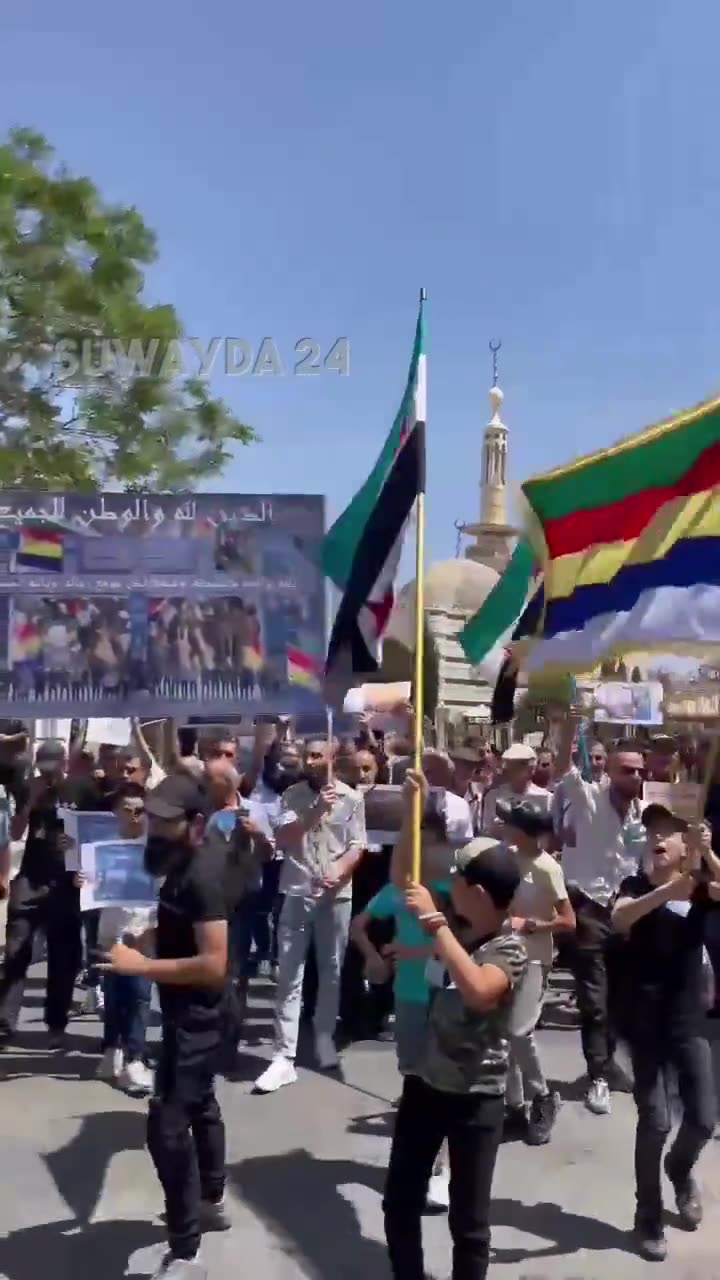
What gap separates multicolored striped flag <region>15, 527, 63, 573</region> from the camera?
5.88 meters

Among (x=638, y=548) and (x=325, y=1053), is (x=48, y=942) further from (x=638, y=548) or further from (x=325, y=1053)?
(x=638, y=548)

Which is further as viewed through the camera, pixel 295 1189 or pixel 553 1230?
pixel 295 1189

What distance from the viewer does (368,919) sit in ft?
16.8

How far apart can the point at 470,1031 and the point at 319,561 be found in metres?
2.75

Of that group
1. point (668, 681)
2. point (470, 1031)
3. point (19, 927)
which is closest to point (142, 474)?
point (668, 681)

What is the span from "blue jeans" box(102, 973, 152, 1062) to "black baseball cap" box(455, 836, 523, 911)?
3.42 metres

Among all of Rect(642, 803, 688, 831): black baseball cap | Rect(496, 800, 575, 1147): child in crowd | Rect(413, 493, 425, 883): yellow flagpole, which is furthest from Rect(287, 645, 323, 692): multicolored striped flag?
Rect(642, 803, 688, 831): black baseball cap

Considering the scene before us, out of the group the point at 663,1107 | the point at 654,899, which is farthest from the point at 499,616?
the point at 663,1107

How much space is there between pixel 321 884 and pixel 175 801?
2.69 metres

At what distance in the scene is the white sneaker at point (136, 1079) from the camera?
6.32m

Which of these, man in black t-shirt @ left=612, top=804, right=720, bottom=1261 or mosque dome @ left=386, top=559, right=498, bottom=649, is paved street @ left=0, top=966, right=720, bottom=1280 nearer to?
man in black t-shirt @ left=612, top=804, right=720, bottom=1261

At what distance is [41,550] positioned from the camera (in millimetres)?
5883

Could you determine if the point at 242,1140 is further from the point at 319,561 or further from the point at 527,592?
the point at 527,592

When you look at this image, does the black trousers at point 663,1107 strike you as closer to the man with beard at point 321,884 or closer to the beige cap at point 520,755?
the beige cap at point 520,755
